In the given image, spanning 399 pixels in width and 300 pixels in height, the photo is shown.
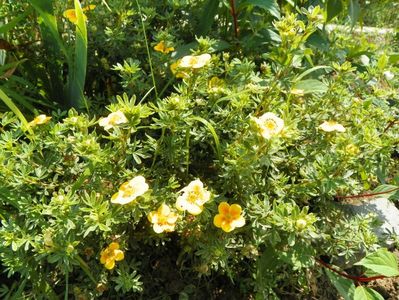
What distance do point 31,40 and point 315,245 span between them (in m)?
1.44

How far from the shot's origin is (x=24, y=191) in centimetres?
136

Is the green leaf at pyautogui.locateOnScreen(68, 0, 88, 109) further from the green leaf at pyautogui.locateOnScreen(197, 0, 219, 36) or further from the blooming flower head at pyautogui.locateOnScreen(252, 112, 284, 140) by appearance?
the blooming flower head at pyautogui.locateOnScreen(252, 112, 284, 140)

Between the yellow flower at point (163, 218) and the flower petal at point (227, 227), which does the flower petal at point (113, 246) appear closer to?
the yellow flower at point (163, 218)

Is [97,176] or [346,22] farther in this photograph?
[346,22]

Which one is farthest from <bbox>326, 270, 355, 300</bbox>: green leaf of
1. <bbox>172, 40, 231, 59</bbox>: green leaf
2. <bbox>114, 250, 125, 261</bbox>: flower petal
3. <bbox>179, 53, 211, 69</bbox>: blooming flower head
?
<bbox>172, 40, 231, 59</bbox>: green leaf

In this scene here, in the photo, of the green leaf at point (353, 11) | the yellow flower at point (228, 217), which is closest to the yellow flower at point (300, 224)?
the yellow flower at point (228, 217)

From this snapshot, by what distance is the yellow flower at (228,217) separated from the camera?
4.14 ft

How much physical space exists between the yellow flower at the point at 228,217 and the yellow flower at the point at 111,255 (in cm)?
29

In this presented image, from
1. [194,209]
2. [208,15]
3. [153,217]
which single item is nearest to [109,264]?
[153,217]

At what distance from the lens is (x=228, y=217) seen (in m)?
1.31

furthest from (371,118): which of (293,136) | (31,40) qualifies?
(31,40)

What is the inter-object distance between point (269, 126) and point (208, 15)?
0.82m

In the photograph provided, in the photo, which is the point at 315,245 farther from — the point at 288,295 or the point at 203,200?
the point at 203,200

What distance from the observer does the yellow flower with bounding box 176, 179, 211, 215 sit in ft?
4.01
